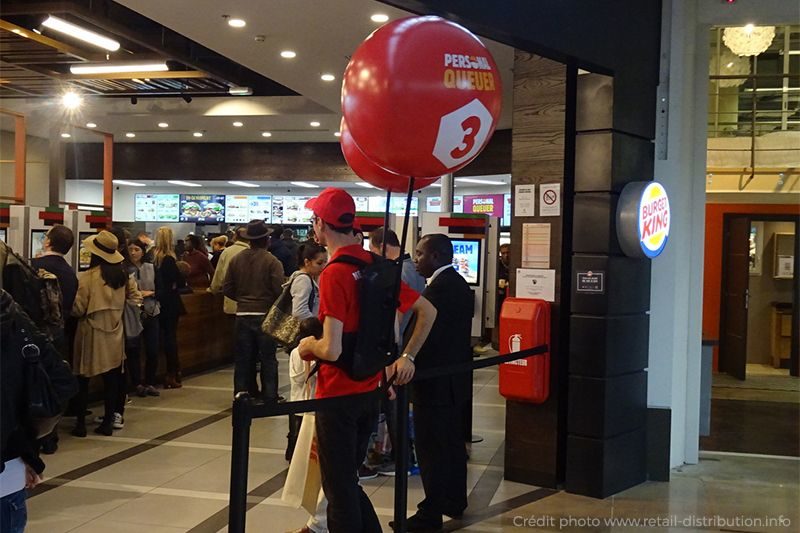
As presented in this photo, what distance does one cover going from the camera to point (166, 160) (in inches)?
509

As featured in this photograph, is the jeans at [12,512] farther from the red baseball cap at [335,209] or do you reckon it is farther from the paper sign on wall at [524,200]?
the paper sign on wall at [524,200]

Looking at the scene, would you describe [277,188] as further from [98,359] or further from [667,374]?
[667,374]

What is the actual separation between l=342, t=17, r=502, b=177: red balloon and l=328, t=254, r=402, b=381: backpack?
1.29 ft

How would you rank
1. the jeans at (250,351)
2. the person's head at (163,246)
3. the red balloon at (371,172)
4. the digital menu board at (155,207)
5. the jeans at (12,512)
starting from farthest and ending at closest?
the digital menu board at (155,207)
the person's head at (163,246)
the jeans at (250,351)
the red balloon at (371,172)
the jeans at (12,512)

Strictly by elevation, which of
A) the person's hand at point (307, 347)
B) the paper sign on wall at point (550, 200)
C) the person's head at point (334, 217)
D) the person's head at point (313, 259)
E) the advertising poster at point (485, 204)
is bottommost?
→ the person's hand at point (307, 347)

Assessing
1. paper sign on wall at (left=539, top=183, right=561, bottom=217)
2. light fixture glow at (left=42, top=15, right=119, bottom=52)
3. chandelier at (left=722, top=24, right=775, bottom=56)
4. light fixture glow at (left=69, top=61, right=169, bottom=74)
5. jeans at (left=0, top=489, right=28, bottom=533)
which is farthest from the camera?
chandelier at (left=722, top=24, right=775, bottom=56)

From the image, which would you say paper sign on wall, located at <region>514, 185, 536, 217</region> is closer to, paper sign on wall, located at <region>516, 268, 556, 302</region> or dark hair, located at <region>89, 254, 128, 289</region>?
paper sign on wall, located at <region>516, 268, 556, 302</region>

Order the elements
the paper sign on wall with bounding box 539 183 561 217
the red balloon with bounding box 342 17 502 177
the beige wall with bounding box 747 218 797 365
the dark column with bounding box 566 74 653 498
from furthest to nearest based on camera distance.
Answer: the beige wall with bounding box 747 218 797 365 → the paper sign on wall with bounding box 539 183 561 217 → the dark column with bounding box 566 74 653 498 → the red balloon with bounding box 342 17 502 177

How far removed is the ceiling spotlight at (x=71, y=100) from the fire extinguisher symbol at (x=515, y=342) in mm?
7112

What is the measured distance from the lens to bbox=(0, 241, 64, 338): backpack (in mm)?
3439

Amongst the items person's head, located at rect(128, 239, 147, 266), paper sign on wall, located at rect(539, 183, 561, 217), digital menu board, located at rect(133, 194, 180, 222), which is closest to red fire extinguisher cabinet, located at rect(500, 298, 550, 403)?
paper sign on wall, located at rect(539, 183, 561, 217)

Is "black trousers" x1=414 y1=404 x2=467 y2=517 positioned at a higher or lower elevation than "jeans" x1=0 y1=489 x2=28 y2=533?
lower

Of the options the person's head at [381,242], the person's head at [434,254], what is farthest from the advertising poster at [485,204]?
the person's head at [434,254]

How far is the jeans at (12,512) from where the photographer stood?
7.07 ft
